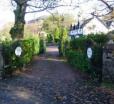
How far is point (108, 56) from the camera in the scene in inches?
575

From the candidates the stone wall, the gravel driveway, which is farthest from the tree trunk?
the stone wall

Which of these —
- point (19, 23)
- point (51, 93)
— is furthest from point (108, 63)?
point (19, 23)

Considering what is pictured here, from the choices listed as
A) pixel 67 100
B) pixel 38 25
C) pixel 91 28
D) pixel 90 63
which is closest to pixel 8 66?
pixel 90 63

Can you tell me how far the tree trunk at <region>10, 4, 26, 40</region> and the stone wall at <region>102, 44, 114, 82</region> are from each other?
13979 millimetres

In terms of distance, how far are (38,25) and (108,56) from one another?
8215cm

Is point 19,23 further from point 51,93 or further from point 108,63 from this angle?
point 51,93

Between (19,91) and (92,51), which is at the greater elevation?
(92,51)

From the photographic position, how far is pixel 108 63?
14.6m

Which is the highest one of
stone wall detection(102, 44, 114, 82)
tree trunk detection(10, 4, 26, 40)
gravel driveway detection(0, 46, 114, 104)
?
tree trunk detection(10, 4, 26, 40)

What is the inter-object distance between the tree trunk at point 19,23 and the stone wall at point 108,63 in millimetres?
13979

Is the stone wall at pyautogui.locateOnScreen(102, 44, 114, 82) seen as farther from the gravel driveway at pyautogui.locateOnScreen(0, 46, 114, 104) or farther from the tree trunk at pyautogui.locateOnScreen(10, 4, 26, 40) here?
the tree trunk at pyautogui.locateOnScreen(10, 4, 26, 40)

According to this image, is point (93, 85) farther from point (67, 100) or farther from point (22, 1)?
Answer: point (22, 1)

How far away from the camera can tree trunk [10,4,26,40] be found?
2775 centimetres

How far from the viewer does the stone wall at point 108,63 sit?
47.4 feet
